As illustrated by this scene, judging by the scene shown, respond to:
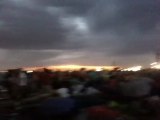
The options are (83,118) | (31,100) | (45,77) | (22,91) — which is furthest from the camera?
(45,77)

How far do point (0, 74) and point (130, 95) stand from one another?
5.18 metres

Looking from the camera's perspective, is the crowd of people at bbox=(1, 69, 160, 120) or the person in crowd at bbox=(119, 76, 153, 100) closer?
the crowd of people at bbox=(1, 69, 160, 120)

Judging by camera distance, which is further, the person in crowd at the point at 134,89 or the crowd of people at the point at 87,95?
the person in crowd at the point at 134,89

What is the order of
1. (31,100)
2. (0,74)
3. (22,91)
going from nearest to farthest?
(31,100) < (22,91) < (0,74)

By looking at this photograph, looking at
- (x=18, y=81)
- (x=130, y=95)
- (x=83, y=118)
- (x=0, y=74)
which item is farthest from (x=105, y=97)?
(x=0, y=74)

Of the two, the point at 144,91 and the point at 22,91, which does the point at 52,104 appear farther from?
the point at 144,91

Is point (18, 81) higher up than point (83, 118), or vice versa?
point (18, 81)

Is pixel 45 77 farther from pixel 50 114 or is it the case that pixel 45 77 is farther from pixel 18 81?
pixel 50 114

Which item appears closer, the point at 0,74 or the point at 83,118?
the point at 83,118

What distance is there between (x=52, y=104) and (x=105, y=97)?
68.0 inches

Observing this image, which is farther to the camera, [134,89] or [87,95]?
[134,89]

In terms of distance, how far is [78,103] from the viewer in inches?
403

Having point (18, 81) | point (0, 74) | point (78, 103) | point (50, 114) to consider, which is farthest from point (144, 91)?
point (0, 74)

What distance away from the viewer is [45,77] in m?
13.3
